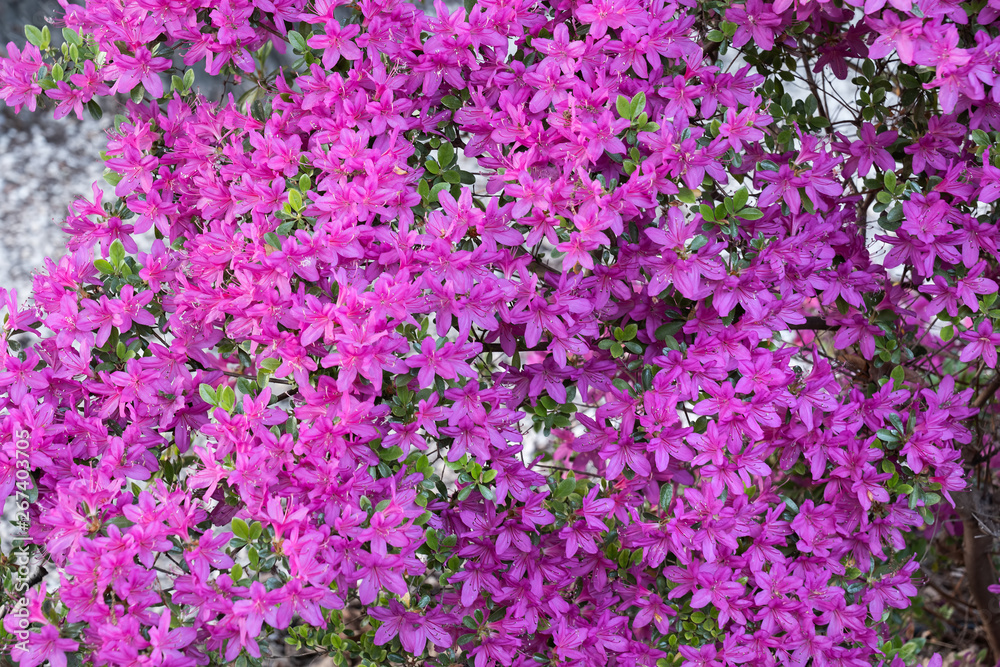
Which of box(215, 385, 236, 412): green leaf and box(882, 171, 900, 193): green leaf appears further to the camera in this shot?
box(882, 171, 900, 193): green leaf

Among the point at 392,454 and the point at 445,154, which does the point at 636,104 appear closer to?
the point at 445,154

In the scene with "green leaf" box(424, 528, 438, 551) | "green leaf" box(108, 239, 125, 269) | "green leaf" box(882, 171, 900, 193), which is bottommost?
"green leaf" box(424, 528, 438, 551)

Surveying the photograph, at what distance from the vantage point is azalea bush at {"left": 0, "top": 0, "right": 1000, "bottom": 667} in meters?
→ 1.33

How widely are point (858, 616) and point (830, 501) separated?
221 millimetres

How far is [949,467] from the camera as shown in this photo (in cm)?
159

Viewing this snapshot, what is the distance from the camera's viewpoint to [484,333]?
5.64ft

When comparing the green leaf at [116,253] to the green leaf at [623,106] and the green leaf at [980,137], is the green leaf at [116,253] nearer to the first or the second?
the green leaf at [623,106]

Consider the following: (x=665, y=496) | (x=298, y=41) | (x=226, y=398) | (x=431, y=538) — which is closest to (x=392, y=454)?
(x=431, y=538)

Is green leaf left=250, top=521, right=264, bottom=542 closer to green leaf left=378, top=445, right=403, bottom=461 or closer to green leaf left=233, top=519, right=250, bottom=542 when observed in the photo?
green leaf left=233, top=519, right=250, bottom=542

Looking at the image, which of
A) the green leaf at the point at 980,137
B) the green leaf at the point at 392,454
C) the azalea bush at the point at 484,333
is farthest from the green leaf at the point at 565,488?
the green leaf at the point at 980,137

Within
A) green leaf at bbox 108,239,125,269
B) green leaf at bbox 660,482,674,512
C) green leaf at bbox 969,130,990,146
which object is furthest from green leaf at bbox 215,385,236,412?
green leaf at bbox 969,130,990,146

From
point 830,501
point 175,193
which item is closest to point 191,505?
point 175,193

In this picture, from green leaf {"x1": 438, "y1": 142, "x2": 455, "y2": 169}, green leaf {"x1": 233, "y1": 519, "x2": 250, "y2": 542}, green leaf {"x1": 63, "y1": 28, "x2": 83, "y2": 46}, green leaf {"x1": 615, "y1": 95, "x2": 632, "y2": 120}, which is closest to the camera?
green leaf {"x1": 233, "y1": 519, "x2": 250, "y2": 542}

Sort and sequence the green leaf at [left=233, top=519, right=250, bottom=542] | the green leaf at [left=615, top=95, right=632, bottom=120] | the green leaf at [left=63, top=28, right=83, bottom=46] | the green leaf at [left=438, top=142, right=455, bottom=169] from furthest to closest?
the green leaf at [left=63, top=28, right=83, bottom=46] < the green leaf at [left=438, top=142, right=455, bottom=169] < the green leaf at [left=615, top=95, right=632, bottom=120] < the green leaf at [left=233, top=519, right=250, bottom=542]
